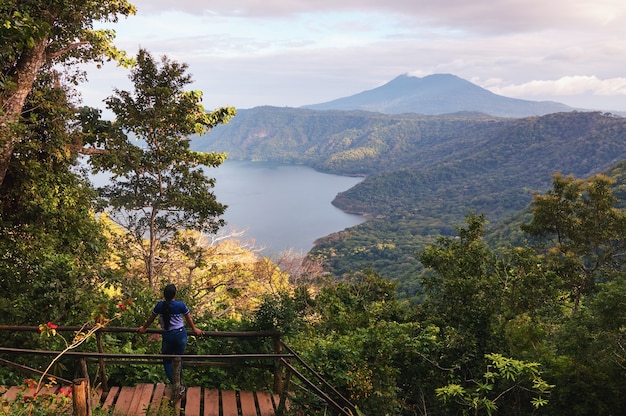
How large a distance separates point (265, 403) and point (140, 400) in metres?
1.28

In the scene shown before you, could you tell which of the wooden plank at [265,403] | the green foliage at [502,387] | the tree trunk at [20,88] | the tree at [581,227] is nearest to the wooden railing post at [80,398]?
the wooden plank at [265,403]

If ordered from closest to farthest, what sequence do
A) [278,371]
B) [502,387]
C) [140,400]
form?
1. [140,400]
2. [278,371]
3. [502,387]

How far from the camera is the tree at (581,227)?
14609mm

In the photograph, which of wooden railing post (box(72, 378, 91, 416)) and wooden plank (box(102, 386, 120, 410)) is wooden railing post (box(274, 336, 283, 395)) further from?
wooden railing post (box(72, 378, 91, 416))

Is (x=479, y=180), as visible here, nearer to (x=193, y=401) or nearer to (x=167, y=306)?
(x=167, y=306)

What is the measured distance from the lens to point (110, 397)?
13.4ft

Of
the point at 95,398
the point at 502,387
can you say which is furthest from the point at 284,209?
the point at 95,398

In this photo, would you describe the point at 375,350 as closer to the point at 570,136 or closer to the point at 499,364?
the point at 499,364

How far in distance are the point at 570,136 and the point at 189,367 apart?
575 feet

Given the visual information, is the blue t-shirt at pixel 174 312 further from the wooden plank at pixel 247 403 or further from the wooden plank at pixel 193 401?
the wooden plank at pixel 247 403

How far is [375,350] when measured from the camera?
5418 millimetres

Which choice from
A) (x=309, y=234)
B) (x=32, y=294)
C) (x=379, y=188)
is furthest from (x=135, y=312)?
(x=379, y=188)

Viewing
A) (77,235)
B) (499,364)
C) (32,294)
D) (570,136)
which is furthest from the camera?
(570,136)

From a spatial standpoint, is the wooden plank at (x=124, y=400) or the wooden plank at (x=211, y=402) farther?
the wooden plank at (x=211, y=402)
